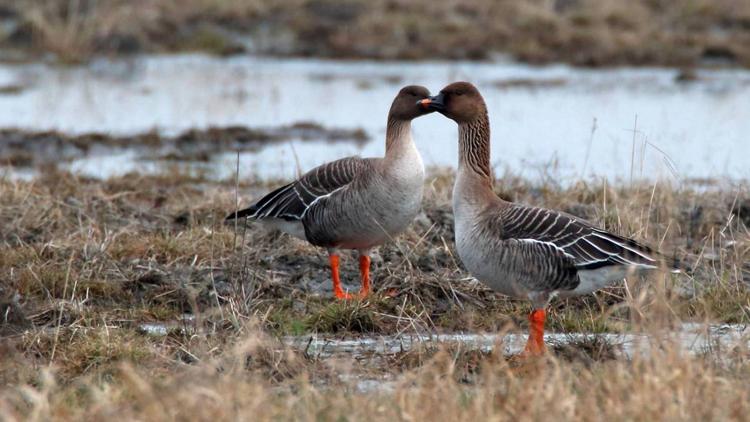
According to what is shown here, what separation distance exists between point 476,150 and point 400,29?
69.0 feet

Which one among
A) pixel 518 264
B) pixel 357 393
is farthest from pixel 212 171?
pixel 357 393

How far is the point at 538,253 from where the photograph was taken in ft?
23.8

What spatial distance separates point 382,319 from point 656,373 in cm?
301

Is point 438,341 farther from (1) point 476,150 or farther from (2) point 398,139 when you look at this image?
(2) point 398,139

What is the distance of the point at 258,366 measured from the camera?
6812mm

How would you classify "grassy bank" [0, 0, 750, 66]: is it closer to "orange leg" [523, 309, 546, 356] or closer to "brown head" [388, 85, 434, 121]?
"brown head" [388, 85, 434, 121]

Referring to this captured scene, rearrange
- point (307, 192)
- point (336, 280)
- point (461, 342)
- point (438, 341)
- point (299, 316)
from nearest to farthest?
point (461, 342)
point (438, 341)
point (299, 316)
point (336, 280)
point (307, 192)

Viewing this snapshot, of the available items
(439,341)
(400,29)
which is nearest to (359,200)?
(439,341)

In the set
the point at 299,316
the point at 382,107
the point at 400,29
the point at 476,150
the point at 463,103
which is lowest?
the point at 382,107

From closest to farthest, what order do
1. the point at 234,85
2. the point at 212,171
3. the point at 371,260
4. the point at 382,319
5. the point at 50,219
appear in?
the point at 382,319
the point at 371,260
the point at 50,219
the point at 212,171
the point at 234,85

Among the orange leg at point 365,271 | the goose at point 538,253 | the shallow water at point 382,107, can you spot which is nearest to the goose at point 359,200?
the orange leg at point 365,271

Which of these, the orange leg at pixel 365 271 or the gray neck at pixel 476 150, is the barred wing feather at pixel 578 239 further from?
the orange leg at pixel 365 271

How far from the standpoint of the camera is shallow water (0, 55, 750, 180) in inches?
603

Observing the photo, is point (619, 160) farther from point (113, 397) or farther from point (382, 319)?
point (113, 397)
